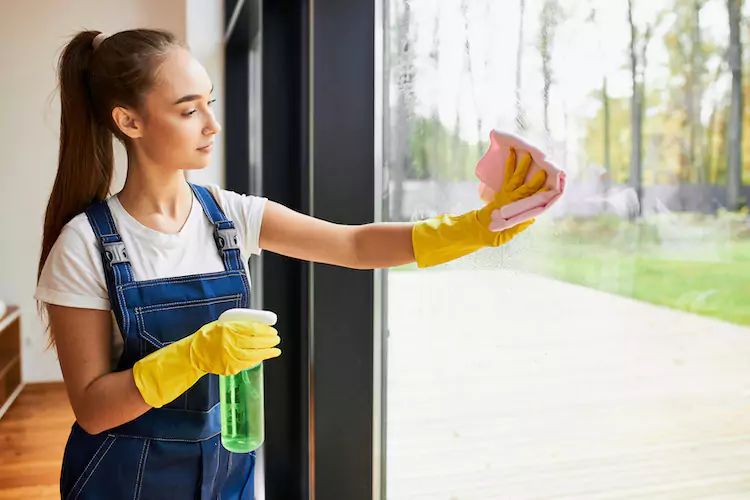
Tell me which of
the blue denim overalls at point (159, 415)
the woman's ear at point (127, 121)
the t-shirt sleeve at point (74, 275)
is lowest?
the blue denim overalls at point (159, 415)

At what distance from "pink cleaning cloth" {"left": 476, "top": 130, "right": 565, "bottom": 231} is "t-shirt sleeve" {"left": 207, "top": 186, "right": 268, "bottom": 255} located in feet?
1.53

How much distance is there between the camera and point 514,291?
0.88 m

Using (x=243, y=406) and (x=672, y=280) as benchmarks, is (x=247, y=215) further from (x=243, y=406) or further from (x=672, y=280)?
(x=672, y=280)

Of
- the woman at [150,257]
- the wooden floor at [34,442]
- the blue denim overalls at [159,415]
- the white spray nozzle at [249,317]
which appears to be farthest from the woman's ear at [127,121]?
the wooden floor at [34,442]

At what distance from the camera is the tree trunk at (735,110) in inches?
18.6

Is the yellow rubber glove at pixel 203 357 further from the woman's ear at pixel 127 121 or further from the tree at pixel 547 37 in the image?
the tree at pixel 547 37

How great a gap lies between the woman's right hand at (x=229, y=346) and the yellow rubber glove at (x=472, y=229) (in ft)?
0.90

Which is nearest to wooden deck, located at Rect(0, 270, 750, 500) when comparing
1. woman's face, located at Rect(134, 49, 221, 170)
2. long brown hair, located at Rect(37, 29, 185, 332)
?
woman's face, located at Rect(134, 49, 221, 170)

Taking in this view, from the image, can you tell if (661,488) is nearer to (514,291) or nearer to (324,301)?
(514,291)

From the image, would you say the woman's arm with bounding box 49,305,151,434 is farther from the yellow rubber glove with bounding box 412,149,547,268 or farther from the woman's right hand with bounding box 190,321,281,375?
the yellow rubber glove with bounding box 412,149,547,268

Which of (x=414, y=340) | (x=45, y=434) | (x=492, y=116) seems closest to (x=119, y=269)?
(x=414, y=340)

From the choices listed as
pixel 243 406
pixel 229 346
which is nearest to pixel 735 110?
pixel 229 346

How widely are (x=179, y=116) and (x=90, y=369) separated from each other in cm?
45

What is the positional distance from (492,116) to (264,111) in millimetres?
1354
